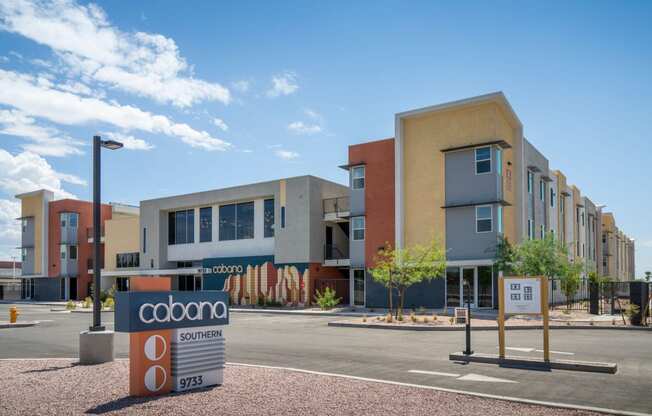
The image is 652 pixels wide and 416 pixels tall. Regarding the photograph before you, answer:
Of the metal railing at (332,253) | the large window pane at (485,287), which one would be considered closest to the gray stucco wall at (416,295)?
the large window pane at (485,287)

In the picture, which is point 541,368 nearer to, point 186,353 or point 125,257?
point 186,353

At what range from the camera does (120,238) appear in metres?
54.4

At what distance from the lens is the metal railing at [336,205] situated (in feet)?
130

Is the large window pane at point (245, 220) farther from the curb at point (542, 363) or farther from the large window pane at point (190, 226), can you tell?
the curb at point (542, 363)

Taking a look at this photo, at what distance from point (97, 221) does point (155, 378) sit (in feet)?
17.3

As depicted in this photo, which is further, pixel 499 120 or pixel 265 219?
pixel 265 219

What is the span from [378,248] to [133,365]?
25890 mm

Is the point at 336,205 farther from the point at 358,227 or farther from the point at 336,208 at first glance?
the point at 358,227

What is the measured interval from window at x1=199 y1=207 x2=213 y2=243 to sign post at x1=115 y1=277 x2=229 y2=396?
117ft

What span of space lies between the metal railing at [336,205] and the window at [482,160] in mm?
10623

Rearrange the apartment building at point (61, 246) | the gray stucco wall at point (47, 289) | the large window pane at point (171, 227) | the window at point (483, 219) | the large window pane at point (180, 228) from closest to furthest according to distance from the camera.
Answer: the window at point (483, 219) < the large window pane at point (180, 228) < the large window pane at point (171, 227) < the apartment building at point (61, 246) < the gray stucco wall at point (47, 289)

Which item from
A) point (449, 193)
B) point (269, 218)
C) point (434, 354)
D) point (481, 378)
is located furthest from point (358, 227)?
point (481, 378)

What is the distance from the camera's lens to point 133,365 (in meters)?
9.29

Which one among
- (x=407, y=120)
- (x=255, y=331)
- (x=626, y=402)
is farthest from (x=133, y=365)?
(x=407, y=120)
